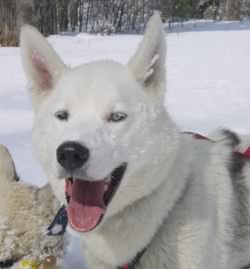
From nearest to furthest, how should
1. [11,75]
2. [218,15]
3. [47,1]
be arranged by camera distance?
[11,75] < [47,1] < [218,15]

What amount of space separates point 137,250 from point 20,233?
2.04 feet

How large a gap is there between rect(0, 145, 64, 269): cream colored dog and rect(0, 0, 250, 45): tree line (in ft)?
31.2

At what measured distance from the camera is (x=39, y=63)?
8.16 feet

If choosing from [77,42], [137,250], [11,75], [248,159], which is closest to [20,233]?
[137,250]

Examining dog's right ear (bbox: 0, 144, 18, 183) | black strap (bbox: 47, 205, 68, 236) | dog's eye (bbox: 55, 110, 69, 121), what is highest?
dog's eye (bbox: 55, 110, 69, 121)

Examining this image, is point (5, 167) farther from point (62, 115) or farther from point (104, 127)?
point (104, 127)

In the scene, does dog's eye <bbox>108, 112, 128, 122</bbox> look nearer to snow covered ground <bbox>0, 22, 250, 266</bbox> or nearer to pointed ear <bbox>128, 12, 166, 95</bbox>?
pointed ear <bbox>128, 12, 166, 95</bbox>

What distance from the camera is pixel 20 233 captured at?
105 inches

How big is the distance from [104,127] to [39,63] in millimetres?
477

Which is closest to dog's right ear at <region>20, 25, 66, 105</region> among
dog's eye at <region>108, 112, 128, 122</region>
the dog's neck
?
dog's eye at <region>108, 112, 128, 122</region>

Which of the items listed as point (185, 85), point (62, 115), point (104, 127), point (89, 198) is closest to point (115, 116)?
point (104, 127)

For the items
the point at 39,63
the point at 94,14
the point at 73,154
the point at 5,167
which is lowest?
the point at 94,14

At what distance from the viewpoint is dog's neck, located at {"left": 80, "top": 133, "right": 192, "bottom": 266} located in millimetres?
2326

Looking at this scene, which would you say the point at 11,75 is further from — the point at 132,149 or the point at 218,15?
the point at 218,15
